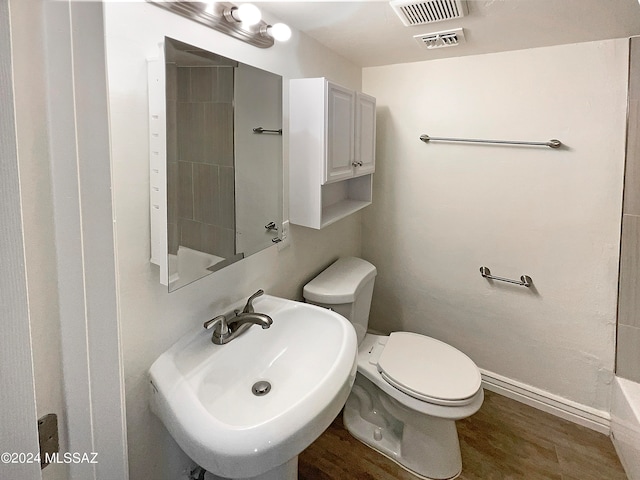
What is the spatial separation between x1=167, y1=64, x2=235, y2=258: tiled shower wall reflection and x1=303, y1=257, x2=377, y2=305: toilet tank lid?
596 millimetres

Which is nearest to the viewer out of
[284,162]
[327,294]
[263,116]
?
[263,116]

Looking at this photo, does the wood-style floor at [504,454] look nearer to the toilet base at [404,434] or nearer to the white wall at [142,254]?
the toilet base at [404,434]

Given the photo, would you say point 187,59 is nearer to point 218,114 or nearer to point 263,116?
point 218,114

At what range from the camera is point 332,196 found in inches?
87.9

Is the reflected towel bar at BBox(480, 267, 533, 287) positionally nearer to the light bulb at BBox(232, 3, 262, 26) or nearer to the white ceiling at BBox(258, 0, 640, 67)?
the white ceiling at BBox(258, 0, 640, 67)

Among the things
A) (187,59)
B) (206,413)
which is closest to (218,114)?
(187,59)

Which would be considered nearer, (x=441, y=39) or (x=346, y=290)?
(x=441, y=39)

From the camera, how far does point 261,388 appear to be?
4.24 ft

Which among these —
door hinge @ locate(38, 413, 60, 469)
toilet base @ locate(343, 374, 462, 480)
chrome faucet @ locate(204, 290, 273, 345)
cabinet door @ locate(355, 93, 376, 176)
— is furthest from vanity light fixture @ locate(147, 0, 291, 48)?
toilet base @ locate(343, 374, 462, 480)

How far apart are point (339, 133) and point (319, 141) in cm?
17

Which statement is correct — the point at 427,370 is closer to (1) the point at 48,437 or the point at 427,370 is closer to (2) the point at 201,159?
(2) the point at 201,159

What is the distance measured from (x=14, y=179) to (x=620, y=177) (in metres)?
2.20

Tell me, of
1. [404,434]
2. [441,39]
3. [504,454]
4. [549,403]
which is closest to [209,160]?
[441,39]

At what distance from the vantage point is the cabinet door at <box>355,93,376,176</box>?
1.95m
